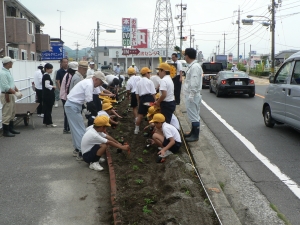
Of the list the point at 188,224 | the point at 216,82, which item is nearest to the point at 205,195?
the point at 188,224

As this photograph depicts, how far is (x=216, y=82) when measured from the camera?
19.9 meters

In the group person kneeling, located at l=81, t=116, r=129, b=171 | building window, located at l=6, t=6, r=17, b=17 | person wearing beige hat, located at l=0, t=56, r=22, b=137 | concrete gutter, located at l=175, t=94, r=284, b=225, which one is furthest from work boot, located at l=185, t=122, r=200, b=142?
building window, located at l=6, t=6, r=17, b=17

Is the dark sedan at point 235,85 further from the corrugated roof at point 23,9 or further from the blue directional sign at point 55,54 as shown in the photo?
the corrugated roof at point 23,9

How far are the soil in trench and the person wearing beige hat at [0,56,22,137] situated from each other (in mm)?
3116

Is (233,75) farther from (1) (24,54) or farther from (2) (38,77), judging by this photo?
(1) (24,54)

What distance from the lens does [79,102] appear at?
7051 mm

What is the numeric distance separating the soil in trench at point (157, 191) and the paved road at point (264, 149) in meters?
1.06

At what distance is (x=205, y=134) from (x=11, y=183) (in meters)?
5.16

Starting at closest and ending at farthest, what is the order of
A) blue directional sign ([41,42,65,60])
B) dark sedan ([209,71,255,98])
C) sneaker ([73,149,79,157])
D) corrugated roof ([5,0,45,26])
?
1. sneaker ([73,149,79,157])
2. dark sedan ([209,71,255,98])
3. blue directional sign ([41,42,65,60])
4. corrugated roof ([5,0,45,26])

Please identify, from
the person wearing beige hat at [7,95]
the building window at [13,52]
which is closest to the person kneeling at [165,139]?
the person wearing beige hat at [7,95]

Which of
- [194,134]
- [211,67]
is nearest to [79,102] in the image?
Answer: [194,134]

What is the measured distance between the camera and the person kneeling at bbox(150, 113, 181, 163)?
22.0 ft

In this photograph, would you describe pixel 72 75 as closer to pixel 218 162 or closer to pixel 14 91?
pixel 14 91

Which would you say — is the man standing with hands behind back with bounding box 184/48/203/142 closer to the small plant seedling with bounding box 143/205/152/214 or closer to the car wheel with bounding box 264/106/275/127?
the car wheel with bounding box 264/106/275/127
